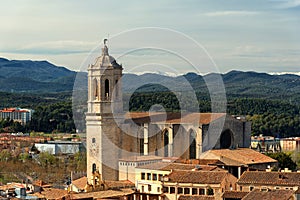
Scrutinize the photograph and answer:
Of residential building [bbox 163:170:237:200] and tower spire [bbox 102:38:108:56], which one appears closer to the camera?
residential building [bbox 163:170:237:200]

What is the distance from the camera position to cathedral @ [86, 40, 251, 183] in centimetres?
4547

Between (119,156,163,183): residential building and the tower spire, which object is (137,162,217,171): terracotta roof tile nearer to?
(119,156,163,183): residential building

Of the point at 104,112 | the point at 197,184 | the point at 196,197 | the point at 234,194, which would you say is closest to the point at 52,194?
the point at 197,184

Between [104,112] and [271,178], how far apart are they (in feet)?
43.6

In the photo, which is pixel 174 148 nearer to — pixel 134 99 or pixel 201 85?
pixel 134 99

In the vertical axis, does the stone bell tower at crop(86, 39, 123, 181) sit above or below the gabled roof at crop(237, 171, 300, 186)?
above

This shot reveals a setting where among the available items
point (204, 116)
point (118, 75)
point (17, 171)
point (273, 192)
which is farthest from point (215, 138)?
point (17, 171)

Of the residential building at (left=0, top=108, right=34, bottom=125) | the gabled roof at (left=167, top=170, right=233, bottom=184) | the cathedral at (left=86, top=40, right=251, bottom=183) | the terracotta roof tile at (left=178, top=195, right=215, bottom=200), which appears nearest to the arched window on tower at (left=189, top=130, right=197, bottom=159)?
the cathedral at (left=86, top=40, right=251, bottom=183)

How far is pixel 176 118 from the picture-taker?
47.0m

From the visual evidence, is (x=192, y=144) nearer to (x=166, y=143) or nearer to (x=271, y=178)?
(x=166, y=143)

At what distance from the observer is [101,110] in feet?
149

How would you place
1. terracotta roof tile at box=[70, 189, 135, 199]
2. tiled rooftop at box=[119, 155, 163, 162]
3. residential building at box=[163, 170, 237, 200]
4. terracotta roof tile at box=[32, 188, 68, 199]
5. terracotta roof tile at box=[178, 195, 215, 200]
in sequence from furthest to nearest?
tiled rooftop at box=[119, 155, 163, 162]
terracotta roof tile at box=[32, 188, 68, 199]
residential building at box=[163, 170, 237, 200]
terracotta roof tile at box=[70, 189, 135, 199]
terracotta roof tile at box=[178, 195, 215, 200]

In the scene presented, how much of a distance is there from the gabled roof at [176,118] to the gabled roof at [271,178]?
9.37 m

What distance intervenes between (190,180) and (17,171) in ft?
98.8
